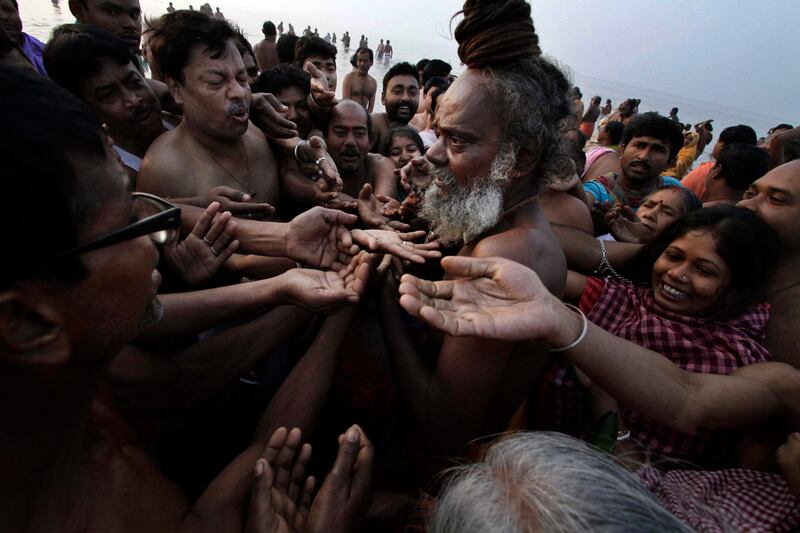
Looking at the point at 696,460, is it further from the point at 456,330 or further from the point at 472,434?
the point at 456,330

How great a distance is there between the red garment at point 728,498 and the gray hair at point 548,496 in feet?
1.43

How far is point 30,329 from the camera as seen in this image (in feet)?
2.93

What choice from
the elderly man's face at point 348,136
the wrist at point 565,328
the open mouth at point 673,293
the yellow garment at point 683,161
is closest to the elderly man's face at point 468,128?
the wrist at point 565,328

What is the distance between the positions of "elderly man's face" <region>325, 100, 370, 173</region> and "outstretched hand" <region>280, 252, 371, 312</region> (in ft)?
6.93

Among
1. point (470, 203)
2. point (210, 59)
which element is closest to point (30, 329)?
point (470, 203)

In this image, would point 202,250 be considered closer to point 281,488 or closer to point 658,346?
point 281,488

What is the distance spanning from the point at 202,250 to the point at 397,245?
102 cm

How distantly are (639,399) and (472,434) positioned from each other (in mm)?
708

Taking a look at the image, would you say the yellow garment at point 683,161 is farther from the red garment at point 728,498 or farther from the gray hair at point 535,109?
→ the red garment at point 728,498

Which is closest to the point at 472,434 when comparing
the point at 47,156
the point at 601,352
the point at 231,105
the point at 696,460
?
the point at 601,352

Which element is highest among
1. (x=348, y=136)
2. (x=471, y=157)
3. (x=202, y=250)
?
(x=471, y=157)

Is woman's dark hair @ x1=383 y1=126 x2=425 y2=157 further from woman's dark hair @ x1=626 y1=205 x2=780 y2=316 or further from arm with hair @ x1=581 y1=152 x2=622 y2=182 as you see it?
woman's dark hair @ x1=626 y1=205 x2=780 y2=316

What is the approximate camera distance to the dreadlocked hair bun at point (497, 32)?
1965 mm

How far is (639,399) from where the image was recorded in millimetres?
1627
